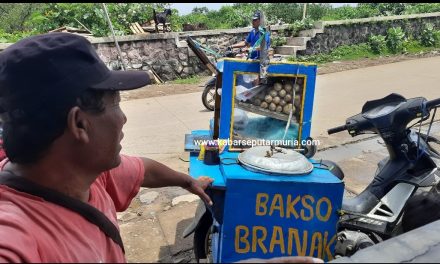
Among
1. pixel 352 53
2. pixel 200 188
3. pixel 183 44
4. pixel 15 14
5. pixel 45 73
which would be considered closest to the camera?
pixel 45 73

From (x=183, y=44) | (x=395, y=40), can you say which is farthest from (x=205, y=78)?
(x=395, y=40)

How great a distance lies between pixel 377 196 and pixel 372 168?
2.05m

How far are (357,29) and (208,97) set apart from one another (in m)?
8.12

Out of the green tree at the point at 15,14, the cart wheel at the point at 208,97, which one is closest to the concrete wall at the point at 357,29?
the cart wheel at the point at 208,97

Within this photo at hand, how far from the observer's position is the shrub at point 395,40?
13.3m

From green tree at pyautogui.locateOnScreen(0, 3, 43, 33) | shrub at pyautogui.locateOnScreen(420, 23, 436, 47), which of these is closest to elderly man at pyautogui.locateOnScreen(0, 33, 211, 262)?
shrub at pyautogui.locateOnScreen(420, 23, 436, 47)

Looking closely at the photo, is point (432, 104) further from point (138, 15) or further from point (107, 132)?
point (138, 15)

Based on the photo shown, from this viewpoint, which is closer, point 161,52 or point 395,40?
point 161,52

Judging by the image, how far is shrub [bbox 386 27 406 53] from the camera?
43.7 feet

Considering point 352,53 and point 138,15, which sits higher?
point 138,15

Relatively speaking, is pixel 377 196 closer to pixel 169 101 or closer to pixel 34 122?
pixel 34 122

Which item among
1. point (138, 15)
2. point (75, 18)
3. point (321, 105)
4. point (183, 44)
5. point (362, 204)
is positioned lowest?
point (321, 105)

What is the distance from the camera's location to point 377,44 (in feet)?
43.2

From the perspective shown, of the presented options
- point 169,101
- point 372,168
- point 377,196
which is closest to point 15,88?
point 377,196
